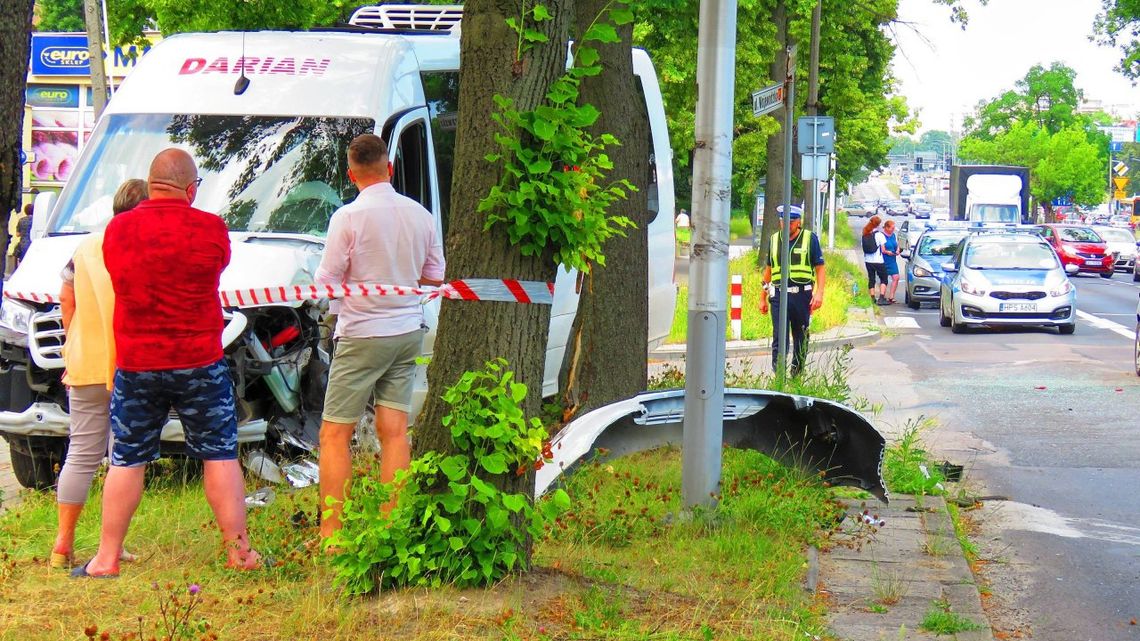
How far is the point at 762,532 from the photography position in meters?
7.12

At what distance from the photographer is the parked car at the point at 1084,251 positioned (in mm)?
46656

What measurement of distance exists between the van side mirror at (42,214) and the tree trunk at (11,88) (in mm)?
3573

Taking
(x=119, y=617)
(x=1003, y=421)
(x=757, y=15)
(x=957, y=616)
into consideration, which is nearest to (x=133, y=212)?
(x=119, y=617)

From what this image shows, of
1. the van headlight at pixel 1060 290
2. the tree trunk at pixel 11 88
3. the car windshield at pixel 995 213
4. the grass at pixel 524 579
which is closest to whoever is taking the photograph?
the grass at pixel 524 579

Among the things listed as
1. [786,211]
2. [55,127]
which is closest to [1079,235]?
[55,127]

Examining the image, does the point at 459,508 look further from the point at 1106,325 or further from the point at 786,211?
the point at 1106,325

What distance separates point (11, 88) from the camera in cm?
552

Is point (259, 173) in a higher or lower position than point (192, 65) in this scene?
lower

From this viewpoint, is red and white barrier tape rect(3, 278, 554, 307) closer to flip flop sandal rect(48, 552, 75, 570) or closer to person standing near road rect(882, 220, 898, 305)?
flip flop sandal rect(48, 552, 75, 570)

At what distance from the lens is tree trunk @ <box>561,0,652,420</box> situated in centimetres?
963

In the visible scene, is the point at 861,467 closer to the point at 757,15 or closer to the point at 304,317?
the point at 304,317

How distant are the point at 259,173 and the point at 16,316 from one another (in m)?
1.80

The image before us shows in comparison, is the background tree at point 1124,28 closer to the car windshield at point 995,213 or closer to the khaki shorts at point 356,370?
the car windshield at point 995,213

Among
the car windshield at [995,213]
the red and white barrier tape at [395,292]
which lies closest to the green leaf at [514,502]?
the red and white barrier tape at [395,292]
